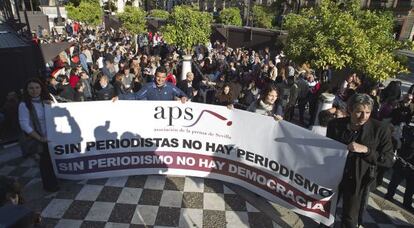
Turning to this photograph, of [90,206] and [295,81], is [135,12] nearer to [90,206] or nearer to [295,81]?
[295,81]

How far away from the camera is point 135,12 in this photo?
19750 mm

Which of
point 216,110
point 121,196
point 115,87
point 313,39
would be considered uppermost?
point 313,39

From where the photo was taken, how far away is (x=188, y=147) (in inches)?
197

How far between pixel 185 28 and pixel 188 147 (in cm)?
777

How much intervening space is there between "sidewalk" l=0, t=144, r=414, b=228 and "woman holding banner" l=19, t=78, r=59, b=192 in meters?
0.71

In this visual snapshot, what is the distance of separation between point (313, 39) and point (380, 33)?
1639 mm

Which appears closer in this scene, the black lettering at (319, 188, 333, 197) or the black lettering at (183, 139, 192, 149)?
the black lettering at (319, 188, 333, 197)

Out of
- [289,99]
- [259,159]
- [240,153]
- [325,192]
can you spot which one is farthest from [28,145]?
[289,99]

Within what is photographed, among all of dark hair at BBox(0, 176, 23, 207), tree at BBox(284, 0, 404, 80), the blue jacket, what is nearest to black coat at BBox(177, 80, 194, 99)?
the blue jacket

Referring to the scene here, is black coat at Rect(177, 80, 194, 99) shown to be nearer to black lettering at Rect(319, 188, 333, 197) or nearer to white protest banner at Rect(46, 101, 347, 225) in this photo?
white protest banner at Rect(46, 101, 347, 225)

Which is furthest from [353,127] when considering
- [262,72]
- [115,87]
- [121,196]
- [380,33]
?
[262,72]

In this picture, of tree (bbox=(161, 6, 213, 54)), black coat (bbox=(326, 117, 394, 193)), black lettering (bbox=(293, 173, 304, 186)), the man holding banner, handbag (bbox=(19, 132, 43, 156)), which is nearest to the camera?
black coat (bbox=(326, 117, 394, 193))

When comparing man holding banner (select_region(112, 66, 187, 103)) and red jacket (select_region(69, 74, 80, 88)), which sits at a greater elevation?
man holding banner (select_region(112, 66, 187, 103))

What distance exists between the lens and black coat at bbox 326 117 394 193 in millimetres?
3312
